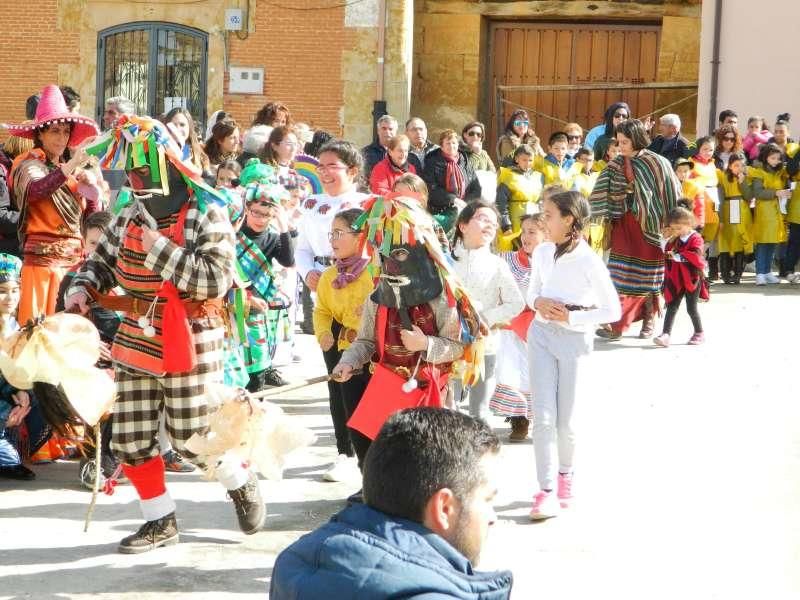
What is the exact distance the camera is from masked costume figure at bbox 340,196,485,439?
5.76 meters

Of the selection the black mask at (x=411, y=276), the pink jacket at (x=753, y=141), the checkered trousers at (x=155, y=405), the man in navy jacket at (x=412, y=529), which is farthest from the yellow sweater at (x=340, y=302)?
the pink jacket at (x=753, y=141)

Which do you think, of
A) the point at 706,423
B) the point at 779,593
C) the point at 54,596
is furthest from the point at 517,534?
the point at 706,423

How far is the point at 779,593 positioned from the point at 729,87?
1701 cm

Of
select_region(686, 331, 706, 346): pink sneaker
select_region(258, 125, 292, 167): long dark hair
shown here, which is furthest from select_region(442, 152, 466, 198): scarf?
select_region(258, 125, 292, 167): long dark hair

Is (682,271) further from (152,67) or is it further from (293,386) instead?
(152,67)

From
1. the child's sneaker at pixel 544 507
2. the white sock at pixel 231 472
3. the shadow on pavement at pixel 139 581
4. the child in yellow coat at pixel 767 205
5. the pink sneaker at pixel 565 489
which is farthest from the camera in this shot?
the child in yellow coat at pixel 767 205

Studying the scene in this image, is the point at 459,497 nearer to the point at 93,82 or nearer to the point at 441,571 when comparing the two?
the point at 441,571

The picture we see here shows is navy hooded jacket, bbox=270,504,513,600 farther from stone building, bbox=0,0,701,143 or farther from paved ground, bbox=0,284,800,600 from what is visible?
stone building, bbox=0,0,701,143

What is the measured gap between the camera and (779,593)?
5.59m

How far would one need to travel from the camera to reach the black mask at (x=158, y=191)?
5.68 m

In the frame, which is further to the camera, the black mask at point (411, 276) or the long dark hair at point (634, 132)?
the long dark hair at point (634, 132)

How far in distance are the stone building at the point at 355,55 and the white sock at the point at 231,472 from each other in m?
16.2

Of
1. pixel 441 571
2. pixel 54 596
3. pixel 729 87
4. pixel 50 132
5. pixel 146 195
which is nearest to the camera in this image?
pixel 441 571

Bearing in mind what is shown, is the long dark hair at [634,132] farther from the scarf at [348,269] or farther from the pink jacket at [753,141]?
the pink jacket at [753,141]
